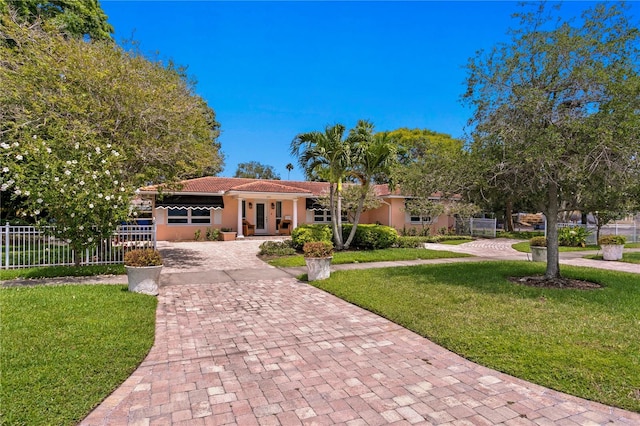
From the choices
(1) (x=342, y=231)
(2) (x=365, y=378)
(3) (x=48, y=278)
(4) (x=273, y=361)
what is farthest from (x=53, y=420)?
(1) (x=342, y=231)

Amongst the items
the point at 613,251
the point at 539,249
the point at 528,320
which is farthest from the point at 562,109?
the point at 613,251

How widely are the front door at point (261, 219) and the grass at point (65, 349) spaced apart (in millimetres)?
18829

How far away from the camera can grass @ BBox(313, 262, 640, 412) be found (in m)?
4.41

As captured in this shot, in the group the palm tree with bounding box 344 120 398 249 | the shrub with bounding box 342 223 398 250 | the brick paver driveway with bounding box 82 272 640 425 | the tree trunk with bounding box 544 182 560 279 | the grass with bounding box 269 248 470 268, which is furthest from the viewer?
the shrub with bounding box 342 223 398 250

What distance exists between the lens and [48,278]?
10.7 m

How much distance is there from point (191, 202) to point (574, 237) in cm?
2312

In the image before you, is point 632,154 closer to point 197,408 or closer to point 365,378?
point 365,378

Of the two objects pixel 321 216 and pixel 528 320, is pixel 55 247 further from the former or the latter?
pixel 321 216

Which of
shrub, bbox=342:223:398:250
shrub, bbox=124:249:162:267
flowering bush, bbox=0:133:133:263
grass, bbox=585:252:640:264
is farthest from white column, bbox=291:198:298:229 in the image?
shrub, bbox=124:249:162:267

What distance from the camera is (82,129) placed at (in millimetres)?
10500

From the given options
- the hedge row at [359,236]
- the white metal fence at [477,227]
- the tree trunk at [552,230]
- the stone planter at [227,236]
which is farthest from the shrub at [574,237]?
the stone planter at [227,236]

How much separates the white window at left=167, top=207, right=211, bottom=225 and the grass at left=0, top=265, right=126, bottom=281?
41.6 feet

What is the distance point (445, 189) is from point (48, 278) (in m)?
11.6

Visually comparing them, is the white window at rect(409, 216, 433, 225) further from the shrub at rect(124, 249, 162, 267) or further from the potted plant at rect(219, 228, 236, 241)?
the shrub at rect(124, 249, 162, 267)
